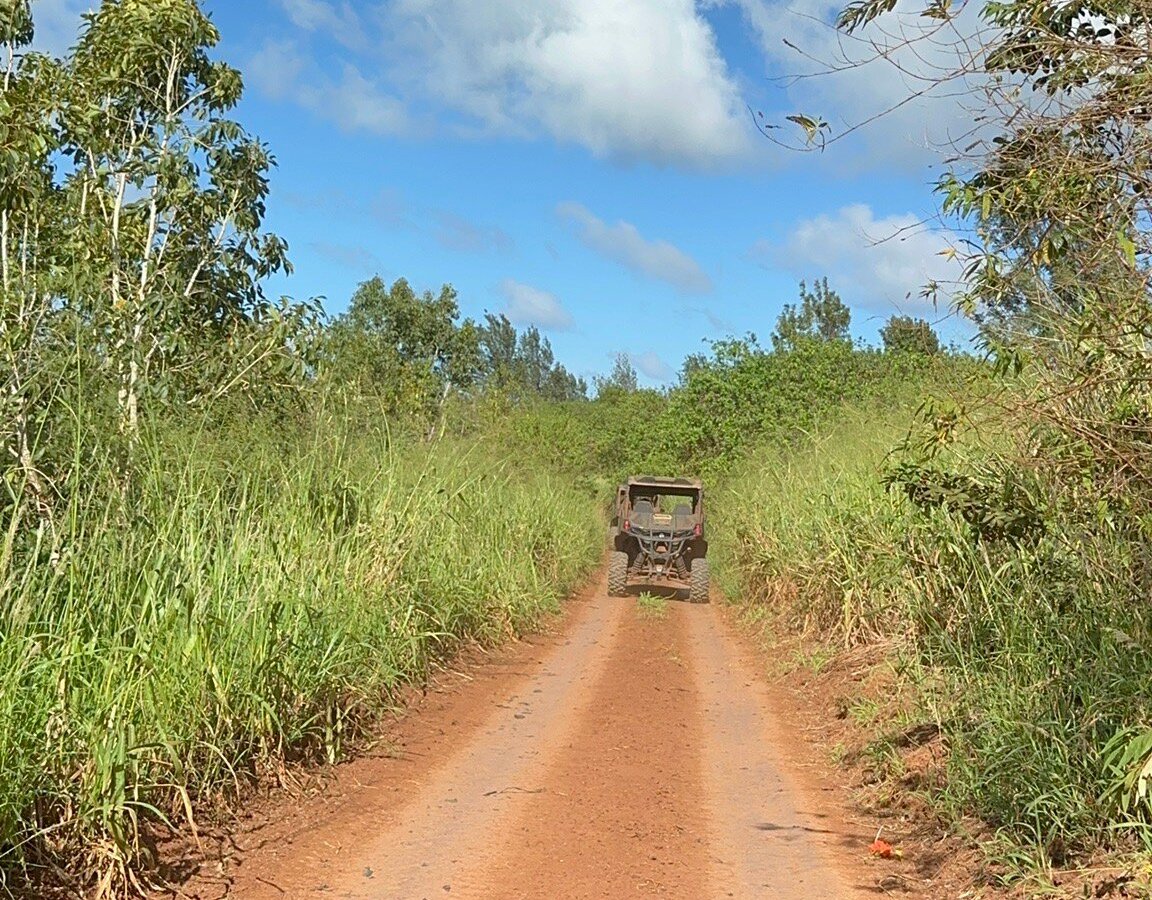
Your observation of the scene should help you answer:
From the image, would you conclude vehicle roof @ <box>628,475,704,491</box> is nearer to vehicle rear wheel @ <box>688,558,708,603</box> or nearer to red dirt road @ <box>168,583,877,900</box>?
vehicle rear wheel @ <box>688,558,708,603</box>

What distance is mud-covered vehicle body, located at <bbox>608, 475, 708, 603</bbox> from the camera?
2064cm

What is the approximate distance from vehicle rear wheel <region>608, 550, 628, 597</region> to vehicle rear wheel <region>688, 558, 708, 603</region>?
1196 mm

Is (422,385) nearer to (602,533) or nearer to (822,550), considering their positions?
(822,550)

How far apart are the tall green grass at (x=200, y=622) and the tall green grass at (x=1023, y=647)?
393 centimetres

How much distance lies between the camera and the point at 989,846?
5.67m

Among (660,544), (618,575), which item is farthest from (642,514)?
(618,575)

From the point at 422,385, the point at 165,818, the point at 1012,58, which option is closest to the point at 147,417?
the point at 165,818

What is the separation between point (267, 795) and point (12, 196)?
11.7 ft

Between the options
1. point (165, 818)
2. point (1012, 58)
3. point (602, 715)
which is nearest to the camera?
point (1012, 58)

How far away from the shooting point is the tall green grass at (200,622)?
5000 millimetres

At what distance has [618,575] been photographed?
20609 millimetres

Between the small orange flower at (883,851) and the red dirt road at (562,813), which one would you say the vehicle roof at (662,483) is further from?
the small orange flower at (883,851)

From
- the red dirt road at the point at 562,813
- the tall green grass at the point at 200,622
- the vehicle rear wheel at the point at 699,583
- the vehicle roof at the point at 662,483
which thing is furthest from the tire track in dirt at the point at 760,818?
the vehicle roof at the point at 662,483

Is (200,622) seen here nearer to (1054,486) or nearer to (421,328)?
(1054,486)
